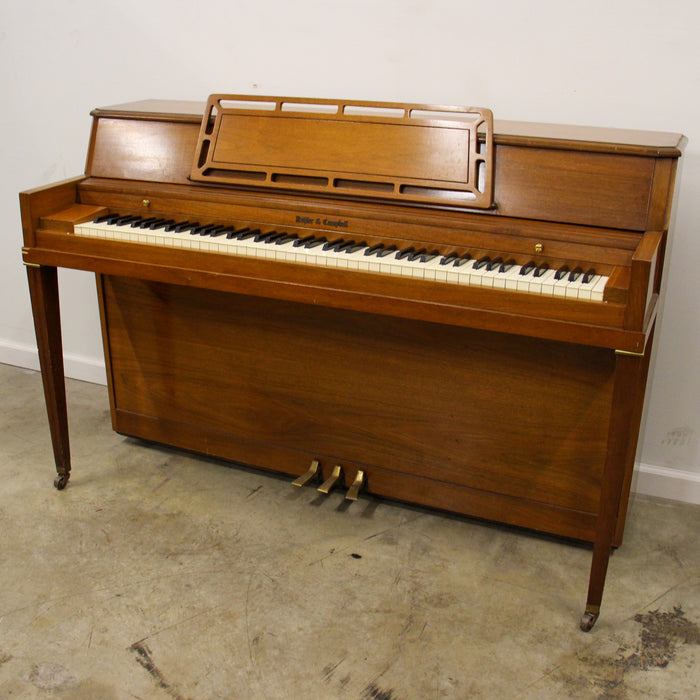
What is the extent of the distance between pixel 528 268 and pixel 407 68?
110 cm

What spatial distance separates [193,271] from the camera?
232 centimetres

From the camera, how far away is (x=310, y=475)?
2736 millimetres

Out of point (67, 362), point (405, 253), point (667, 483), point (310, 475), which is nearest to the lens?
point (405, 253)

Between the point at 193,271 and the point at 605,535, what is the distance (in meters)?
1.34

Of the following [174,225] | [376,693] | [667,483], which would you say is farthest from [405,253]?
[667,483]

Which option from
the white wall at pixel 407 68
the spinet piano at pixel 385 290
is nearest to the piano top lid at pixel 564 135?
the spinet piano at pixel 385 290

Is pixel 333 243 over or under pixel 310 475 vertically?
over

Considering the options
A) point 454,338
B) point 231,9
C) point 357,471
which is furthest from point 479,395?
point 231,9

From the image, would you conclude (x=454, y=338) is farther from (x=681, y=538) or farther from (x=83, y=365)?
(x=83, y=365)

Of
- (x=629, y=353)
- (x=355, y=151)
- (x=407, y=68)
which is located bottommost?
(x=629, y=353)

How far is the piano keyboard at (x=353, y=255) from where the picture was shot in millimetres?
2004

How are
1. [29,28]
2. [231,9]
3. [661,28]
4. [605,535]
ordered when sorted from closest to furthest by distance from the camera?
1. [605,535]
2. [661,28]
3. [231,9]
4. [29,28]

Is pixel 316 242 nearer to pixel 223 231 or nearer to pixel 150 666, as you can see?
pixel 223 231

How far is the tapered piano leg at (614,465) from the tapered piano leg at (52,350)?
169cm
